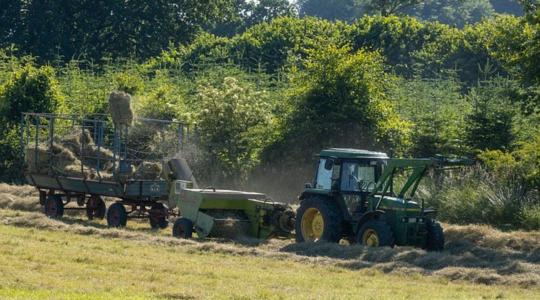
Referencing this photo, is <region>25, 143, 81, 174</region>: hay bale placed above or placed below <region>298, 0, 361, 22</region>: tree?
below

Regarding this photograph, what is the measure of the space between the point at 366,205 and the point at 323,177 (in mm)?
1273

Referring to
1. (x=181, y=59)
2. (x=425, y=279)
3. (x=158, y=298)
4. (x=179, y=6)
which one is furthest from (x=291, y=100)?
(x=179, y=6)

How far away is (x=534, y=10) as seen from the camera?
26672mm

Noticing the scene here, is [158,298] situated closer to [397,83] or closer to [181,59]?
[397,83]

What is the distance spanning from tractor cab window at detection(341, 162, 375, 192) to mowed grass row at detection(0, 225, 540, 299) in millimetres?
3336

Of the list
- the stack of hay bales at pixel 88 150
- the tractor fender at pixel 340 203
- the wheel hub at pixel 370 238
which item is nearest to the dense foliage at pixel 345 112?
the stack of hay bales at pixel 88 150

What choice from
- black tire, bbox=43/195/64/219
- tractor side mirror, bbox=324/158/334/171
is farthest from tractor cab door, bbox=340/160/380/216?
black tire, bbox=43/195/64/219

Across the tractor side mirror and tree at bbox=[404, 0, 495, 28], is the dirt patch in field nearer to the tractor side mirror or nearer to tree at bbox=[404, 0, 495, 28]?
the tractor side mirror

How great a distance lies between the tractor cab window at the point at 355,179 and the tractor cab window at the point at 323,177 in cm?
33

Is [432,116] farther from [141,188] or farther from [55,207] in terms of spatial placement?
[55,207]

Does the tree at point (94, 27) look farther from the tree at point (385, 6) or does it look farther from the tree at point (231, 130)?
the tree at point (231, 130)

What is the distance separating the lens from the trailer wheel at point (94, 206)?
29.6 meters

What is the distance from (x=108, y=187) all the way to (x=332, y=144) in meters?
8.52

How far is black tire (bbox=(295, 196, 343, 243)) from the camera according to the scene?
2400 centimetres
